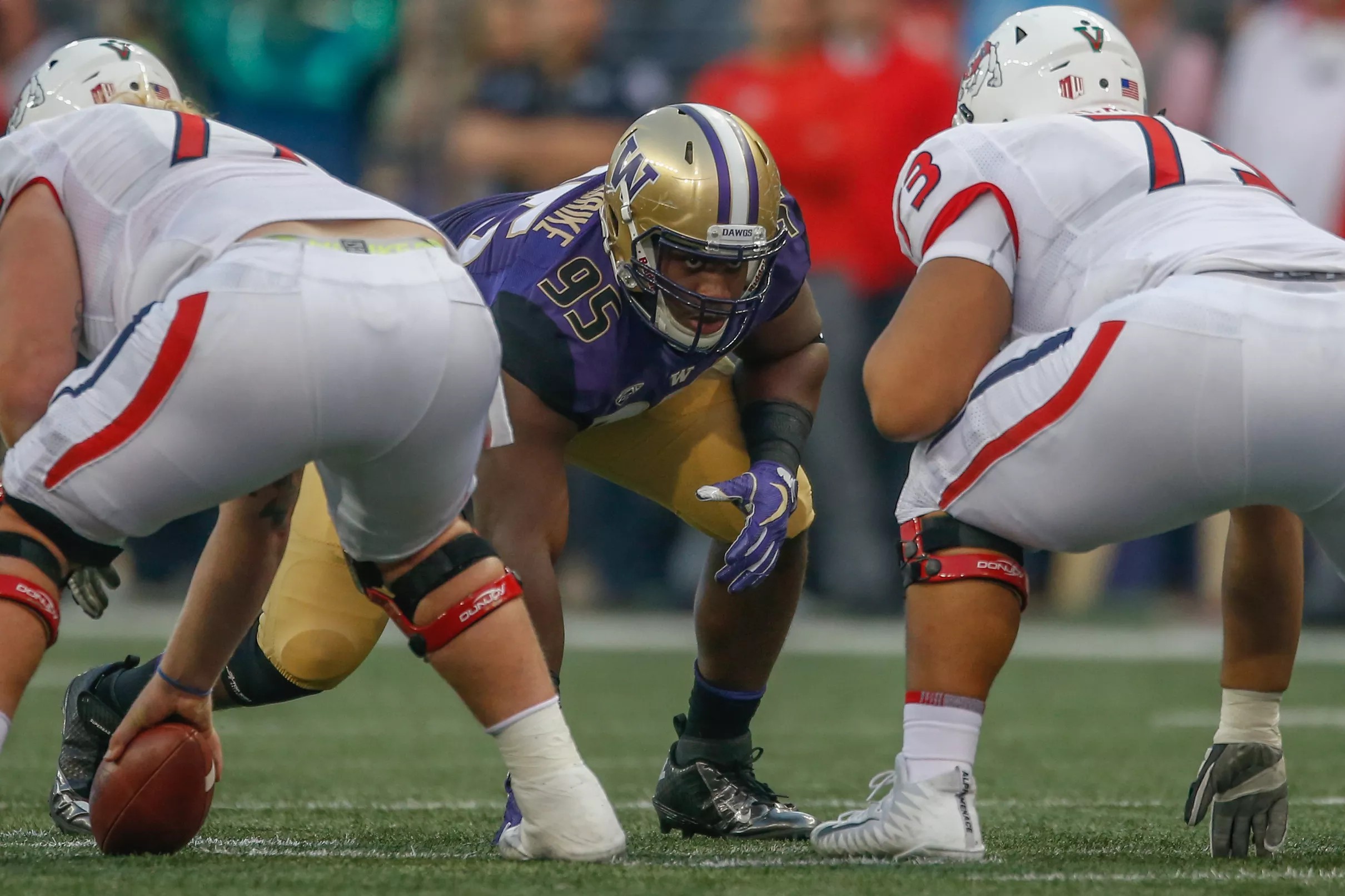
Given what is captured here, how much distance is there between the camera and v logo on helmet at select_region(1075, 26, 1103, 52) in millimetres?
3746

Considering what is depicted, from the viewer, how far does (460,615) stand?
3.23 m

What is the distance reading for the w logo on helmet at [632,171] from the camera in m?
3.75

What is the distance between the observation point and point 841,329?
8.49 metres

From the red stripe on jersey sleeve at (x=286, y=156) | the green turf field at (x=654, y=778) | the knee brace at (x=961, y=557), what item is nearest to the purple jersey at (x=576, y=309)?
the red stripe on jersey sleeve at (x=286, y=156)

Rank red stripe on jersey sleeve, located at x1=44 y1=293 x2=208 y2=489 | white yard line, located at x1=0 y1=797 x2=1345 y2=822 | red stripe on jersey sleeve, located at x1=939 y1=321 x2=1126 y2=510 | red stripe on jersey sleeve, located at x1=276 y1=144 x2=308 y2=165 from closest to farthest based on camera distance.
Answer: red stripe on jersey sleeve, located at x1=44 y1=293 x2=208 y2=489 < red stripe on jersey sleeve, located at x1=939 y1=321 x2=1126 y2=510 < red stripe on jersey sleeve, located at x1=276 y1=144 x2=308 y2=165 < white yard line, located at x1=0 y1=797 x2=1345 y2=822

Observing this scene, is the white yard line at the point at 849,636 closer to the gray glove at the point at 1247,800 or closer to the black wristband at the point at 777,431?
the black wristband at the point at 777,431

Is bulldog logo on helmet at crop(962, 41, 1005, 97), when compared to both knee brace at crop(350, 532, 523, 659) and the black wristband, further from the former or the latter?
knee brace at crop(350, 532, 523, 659)

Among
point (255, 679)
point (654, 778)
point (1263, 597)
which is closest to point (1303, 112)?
point (654, 778)

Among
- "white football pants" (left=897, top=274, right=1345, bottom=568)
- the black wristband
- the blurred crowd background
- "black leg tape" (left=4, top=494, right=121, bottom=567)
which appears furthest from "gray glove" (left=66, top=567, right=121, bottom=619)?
the blurred crowd background

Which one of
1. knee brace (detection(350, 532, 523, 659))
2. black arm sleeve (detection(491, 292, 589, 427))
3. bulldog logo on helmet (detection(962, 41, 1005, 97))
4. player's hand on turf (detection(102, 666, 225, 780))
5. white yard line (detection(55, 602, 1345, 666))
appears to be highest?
bulldog logo on helmet (detection(962, 41, 1005, 97))

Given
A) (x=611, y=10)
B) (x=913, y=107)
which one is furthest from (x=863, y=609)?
(x=611, y=10)

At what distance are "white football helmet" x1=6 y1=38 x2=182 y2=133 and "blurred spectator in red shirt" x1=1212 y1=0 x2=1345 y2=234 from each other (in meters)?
5.35

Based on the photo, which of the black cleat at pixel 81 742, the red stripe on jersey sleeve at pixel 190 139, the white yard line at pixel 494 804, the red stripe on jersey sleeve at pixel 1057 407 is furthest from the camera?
the white yard line at pixel 494 804

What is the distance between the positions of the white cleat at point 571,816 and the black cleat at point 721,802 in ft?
2.52
